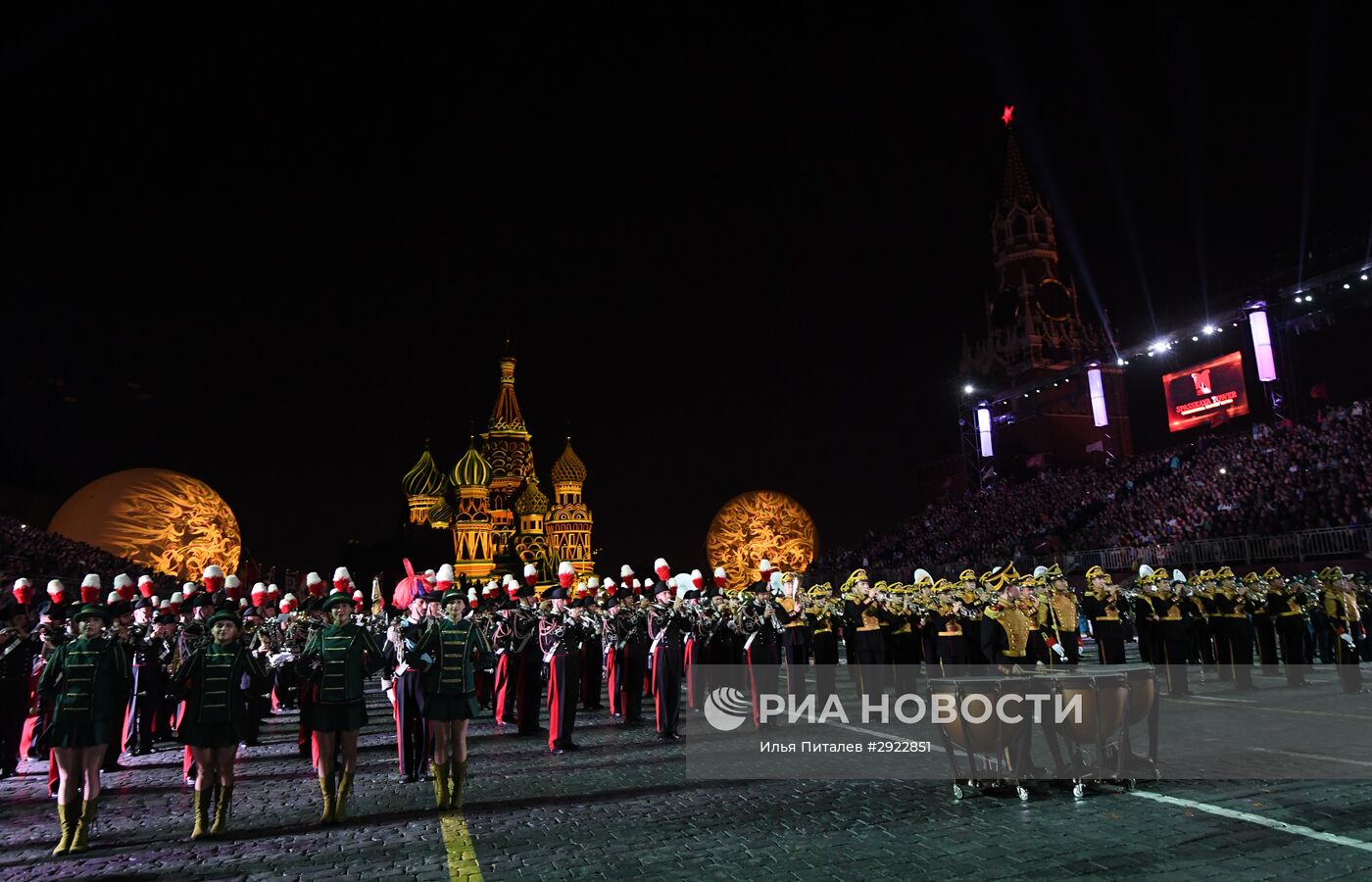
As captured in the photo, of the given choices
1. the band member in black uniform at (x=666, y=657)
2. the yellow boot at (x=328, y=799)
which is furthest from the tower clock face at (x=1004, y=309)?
the yellow boot at (x=328, y=799)

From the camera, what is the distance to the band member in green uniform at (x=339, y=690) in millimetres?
7969

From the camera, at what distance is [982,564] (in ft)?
114

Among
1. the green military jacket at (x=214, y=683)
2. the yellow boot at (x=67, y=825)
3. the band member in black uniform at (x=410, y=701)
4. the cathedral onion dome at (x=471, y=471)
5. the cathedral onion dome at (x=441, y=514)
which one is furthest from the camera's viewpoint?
the cathedral onion dome at (x=441, y=514)

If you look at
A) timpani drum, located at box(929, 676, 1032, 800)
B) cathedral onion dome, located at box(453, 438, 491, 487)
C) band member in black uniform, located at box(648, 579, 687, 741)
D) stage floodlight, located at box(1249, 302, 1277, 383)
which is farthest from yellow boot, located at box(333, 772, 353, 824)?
cathedral onion dome, located at box(453, 438, 491, 487)

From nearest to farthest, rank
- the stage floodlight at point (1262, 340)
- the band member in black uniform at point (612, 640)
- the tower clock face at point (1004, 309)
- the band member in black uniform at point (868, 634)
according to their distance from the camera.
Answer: the band member in black uniform at point (612, 640) → the band member in black uniform at point (868, 634) → the stage floodlight at point (1262, 340) → the tower clock face at point (1004, 309)

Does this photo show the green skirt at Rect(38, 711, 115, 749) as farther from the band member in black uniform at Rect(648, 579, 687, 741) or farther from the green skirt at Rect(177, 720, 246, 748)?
the band member in black uniform at Rect(648, 579, 687, 741)

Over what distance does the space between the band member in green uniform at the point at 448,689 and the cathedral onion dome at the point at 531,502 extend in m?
79.4

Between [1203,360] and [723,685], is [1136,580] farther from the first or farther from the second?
[1203,360]

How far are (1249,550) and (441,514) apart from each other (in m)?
74.5

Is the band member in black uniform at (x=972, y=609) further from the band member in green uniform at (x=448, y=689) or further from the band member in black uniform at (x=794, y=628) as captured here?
the band member in green uniform at (x=448, y=689)

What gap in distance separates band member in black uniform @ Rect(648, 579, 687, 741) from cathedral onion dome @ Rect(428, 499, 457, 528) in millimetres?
→ 76282

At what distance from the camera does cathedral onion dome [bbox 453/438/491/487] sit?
267 feet

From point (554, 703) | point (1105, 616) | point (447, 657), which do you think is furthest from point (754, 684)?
point (1105, 616)

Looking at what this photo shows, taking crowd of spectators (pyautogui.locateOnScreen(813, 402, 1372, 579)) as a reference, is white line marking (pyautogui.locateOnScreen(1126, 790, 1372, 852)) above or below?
below
